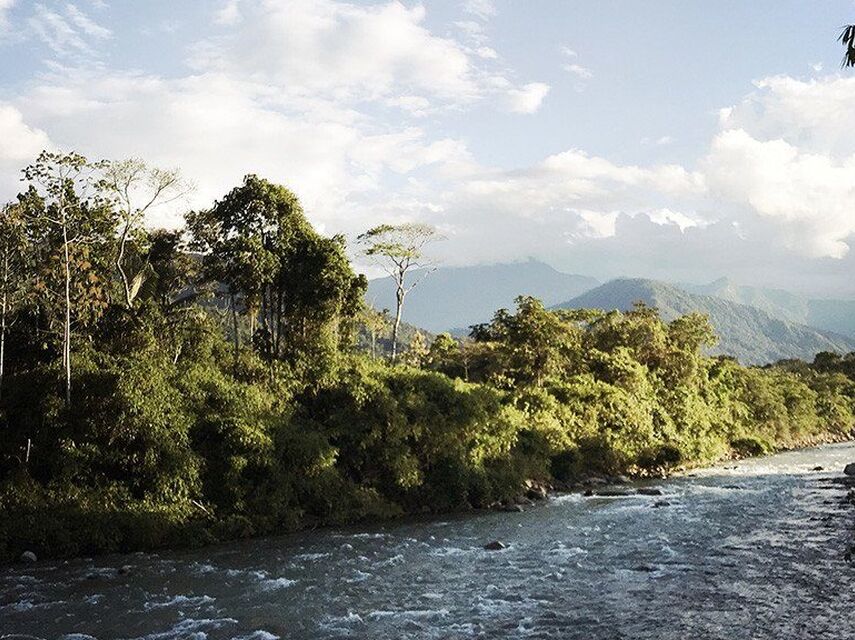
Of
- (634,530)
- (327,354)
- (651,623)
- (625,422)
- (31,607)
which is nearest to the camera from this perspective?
(651,623)

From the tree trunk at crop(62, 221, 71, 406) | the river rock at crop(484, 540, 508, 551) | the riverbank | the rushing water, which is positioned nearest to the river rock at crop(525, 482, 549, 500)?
the riverbank

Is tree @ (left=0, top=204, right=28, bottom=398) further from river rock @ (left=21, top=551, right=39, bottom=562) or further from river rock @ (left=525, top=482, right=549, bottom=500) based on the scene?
river rock @ (left=525, top=482, right=549, bottom=500)

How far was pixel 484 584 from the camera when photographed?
1867 cm

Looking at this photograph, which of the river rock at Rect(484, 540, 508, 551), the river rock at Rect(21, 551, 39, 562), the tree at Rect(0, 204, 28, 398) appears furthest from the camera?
the tree at Rect(0, 204, 28, 398)

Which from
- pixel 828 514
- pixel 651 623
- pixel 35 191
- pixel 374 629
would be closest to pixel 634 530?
pixel 828 514

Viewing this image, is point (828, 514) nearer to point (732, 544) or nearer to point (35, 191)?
point (732, 544)

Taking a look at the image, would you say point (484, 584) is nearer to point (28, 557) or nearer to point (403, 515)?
point (403, 515)

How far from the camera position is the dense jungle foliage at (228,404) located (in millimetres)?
24312

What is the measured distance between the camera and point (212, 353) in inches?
1331

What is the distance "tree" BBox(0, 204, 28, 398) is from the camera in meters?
26.3

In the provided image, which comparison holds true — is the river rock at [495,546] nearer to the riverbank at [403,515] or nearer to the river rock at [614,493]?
the riverbank at [403,515]

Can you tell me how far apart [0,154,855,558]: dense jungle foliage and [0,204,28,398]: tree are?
0.10 m

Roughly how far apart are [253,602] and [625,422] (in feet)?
109

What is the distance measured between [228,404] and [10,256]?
35.8 feet
